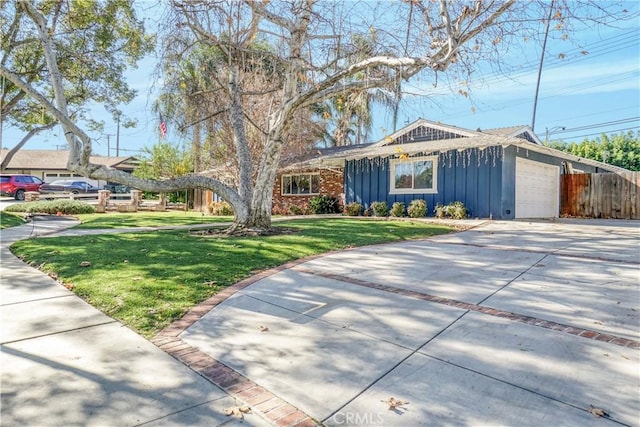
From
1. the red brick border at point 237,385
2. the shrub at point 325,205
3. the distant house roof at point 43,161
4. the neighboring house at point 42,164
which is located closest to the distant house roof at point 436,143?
the shrub at point 325,205

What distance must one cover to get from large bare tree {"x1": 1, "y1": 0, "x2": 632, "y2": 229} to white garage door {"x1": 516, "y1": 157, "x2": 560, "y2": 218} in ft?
26.7

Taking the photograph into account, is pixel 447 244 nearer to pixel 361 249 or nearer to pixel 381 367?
pixel 361 249

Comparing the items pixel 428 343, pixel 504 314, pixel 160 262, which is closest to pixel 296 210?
pixel 160 262

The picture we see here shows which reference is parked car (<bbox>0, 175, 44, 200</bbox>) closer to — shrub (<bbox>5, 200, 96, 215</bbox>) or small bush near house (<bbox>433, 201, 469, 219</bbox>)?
shrub (<bbox>5, 200, 96, 215</bbox>)

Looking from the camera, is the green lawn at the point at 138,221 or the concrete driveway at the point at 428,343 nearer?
the concrete driveway at the point at 428,343

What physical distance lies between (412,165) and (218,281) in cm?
1232

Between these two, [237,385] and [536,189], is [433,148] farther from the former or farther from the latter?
[237,385]

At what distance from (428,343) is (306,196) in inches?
667

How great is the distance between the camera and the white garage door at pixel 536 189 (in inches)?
600

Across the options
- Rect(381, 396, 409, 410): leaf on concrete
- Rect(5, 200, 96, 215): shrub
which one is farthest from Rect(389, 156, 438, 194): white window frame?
Rect(5, 200, 96, 215): shrub

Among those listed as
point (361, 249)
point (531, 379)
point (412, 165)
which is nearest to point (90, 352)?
point (531, 379)

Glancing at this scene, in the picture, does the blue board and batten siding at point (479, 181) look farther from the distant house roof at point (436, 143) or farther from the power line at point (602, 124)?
the power line at point (602, 124)

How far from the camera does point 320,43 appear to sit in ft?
31.9

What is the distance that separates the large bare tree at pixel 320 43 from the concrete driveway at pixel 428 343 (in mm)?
4376
